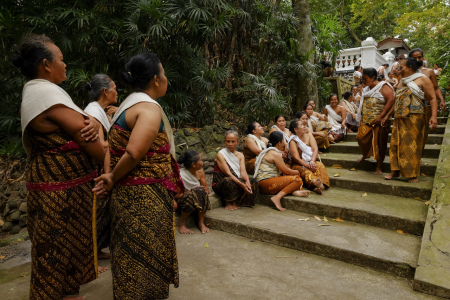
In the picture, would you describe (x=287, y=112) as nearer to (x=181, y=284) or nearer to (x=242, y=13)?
(x=242, y=13)

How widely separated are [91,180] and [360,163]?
4749 millimetres

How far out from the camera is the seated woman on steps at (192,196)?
396 cm

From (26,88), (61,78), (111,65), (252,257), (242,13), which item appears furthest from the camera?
(242,13)

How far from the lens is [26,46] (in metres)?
1.98

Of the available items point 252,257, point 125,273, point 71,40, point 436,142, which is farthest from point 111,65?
point 436,142

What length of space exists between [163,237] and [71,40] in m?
5.31

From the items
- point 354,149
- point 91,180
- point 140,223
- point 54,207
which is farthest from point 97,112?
point 354,149

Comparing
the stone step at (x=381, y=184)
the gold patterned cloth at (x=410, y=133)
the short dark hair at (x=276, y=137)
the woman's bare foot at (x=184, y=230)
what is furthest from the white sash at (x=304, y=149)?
the woman's bare foot at (x=184, y=230)

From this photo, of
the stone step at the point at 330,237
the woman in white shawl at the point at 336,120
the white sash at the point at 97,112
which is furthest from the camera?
the woman in white shawl at the point at 336,120

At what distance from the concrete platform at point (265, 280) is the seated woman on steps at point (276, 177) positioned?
48.2 inches

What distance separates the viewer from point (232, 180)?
14.5ft

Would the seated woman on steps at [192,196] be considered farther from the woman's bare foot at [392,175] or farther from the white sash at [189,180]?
the woman's bare foot at [392,175]

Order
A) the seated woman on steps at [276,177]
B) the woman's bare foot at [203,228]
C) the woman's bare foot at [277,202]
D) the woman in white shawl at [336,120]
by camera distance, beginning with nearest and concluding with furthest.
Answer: the woman's bare foot at [203,228] < the woman's bare foot at [277,202] < the seated woman on steps at [276,177] < the woman in white shawl at [336,120]

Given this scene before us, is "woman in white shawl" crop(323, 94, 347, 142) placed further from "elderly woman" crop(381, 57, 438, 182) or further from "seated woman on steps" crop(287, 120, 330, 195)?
"elderly woman" crop(381, 57, 438, 182)
